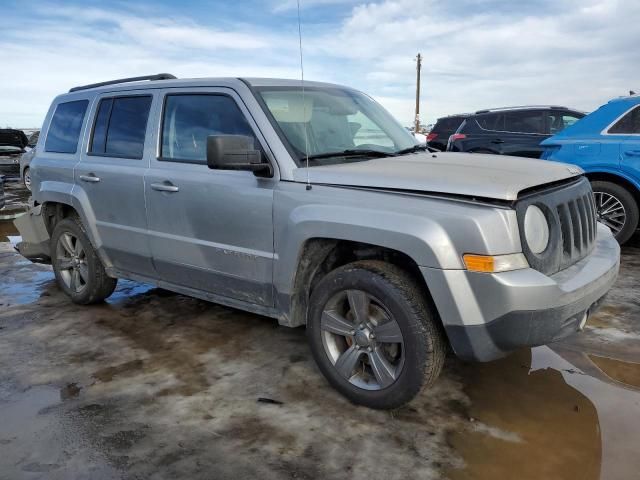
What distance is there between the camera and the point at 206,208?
363cm

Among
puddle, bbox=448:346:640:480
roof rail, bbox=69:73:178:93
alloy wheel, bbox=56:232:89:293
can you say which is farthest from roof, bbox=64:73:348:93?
puddle, bbox=448:346:640:480

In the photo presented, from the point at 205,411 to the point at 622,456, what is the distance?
Answer: 7.06 feet

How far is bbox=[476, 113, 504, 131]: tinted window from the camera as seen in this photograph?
32.9 ft

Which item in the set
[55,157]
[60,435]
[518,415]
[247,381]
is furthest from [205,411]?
[55,157]

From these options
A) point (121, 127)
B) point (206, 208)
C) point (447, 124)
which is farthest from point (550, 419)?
point (447, 124)

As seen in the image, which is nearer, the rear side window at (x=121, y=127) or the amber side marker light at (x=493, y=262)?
the amber side marker light at (x=493, y=262)

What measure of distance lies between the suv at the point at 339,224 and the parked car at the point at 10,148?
1284 centimetres

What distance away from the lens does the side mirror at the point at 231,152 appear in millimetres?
3064

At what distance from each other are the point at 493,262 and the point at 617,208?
15.1 feet

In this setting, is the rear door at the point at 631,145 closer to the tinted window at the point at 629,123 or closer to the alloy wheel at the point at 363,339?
the tinted window at the point at 629,123

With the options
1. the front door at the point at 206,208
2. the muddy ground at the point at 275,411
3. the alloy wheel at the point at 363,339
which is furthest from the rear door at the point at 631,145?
the front door at the point at 206,208

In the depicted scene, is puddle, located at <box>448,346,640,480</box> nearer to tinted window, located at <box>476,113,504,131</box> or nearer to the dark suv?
the dark suv

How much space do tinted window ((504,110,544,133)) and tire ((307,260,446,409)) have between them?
7.86 meters

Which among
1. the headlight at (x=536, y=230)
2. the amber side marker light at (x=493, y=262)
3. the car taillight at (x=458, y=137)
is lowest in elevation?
the amber side marker light at (x=493, y=262)
